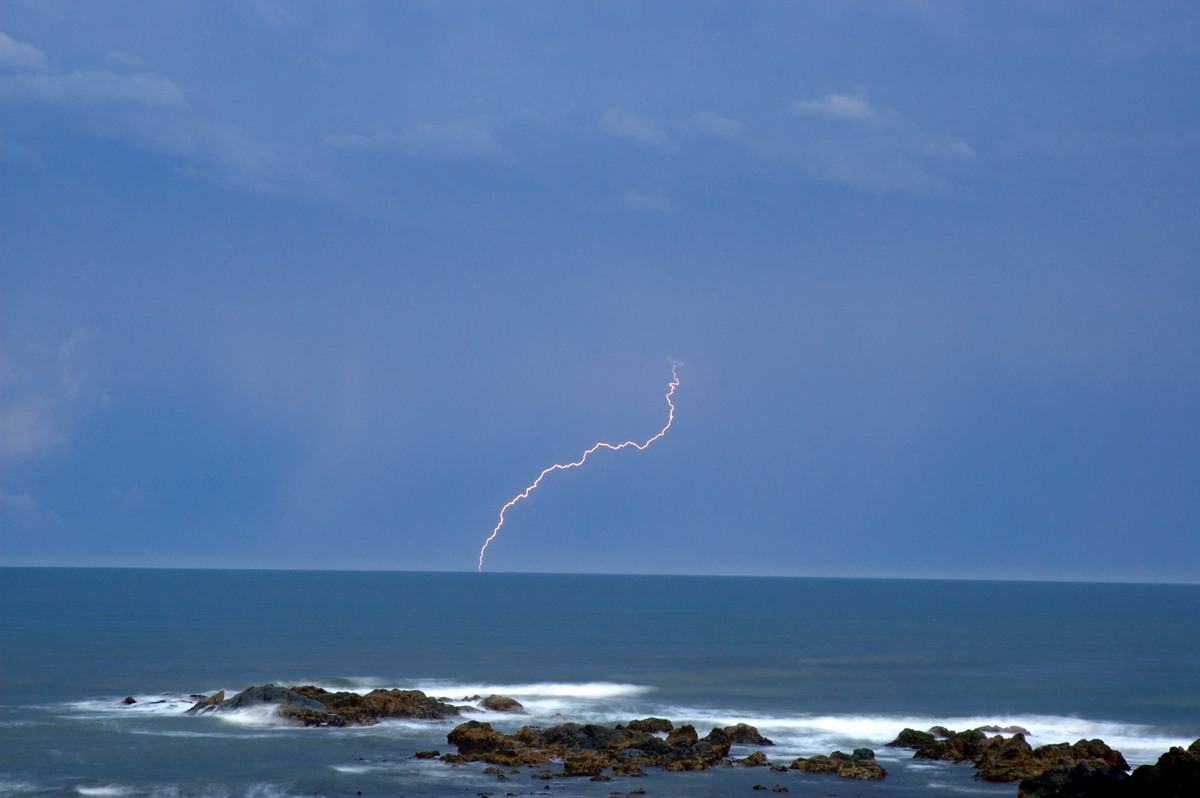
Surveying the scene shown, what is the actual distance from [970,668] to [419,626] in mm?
50494

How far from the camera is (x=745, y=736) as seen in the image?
1452 inches

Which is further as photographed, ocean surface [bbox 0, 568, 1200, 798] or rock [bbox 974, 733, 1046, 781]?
rock [bbox 974, 733, 1046, 781]

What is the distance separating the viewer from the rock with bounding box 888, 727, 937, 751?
3672 centimetres

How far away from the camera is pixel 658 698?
5034cm

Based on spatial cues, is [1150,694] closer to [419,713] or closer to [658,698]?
Answer: [658,698]

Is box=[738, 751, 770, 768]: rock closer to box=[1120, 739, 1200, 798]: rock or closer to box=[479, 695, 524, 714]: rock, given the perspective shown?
box=[1120, 739, 1200, 798]: rock

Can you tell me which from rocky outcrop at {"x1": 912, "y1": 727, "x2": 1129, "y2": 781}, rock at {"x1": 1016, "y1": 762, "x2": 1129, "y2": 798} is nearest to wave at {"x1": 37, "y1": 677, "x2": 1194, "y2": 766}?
rocky outcrop at {"x1": 912, "y1": 727, "x2": 1129, "y2": 781}

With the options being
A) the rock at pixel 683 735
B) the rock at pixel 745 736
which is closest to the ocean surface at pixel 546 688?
the rock at pixel 745 736

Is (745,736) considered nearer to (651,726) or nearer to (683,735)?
(683,735)

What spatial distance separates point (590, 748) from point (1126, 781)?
50.6 ft

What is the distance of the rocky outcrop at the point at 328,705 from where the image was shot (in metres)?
39.5

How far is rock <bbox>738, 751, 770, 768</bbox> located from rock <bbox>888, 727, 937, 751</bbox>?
5.75m

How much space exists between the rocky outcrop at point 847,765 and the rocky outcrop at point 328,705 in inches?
559

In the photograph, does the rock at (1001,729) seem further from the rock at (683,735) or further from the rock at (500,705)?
the rock at (500,705)
